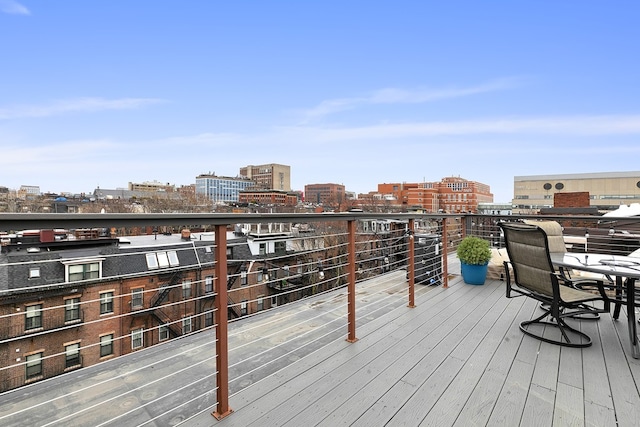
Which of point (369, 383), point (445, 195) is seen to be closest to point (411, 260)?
point (369, 383)

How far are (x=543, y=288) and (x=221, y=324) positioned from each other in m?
2.47

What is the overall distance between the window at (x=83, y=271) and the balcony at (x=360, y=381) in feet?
35.7

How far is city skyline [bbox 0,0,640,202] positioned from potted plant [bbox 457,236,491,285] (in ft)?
22.4

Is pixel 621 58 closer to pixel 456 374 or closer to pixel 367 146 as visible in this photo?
pixel 456 374

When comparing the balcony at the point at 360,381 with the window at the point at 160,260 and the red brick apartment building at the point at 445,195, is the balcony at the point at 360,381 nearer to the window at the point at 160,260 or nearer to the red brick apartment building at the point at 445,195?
the window at the point at 160,260

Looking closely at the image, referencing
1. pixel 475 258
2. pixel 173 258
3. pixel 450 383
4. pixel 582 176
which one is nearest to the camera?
pixel 450 383

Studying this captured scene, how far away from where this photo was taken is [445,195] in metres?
60.9

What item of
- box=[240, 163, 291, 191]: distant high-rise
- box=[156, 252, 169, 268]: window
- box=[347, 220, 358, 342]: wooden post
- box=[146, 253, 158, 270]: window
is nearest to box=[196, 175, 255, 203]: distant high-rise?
box=[240, 163, 291, 191]: distant high-rise

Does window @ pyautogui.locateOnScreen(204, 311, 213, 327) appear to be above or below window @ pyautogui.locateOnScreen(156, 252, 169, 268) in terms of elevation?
below

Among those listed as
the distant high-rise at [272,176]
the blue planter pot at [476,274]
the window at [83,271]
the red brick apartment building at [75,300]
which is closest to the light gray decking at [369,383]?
the blue planter pot at [476,274]

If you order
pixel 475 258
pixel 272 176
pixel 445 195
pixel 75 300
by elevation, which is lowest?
pixel 75 300

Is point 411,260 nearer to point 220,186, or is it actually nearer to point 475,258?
point 475,258

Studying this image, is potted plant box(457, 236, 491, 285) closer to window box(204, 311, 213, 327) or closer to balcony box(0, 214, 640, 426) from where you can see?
balcony box(0, 214, 640, 426)

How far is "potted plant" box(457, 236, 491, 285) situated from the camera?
430cm
